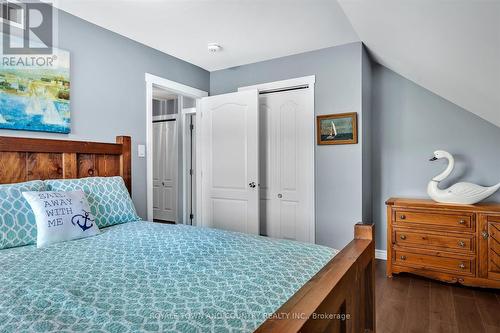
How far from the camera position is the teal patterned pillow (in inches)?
79.3

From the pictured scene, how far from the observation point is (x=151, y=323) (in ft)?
2.55

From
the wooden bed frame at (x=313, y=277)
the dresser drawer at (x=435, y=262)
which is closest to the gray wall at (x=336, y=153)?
the dresser drawer at (x=435, y=262)

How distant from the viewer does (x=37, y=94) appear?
219 cm

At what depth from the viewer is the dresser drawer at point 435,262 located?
2598 millimetres

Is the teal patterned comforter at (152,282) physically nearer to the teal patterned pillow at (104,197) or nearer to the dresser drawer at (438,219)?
the teal patterned pillow at (104,197)

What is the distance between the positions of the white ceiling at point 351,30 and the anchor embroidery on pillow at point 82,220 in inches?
64.3

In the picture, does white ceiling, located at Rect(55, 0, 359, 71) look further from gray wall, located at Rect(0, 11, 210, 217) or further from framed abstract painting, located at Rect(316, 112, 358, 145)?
framed abstract painting, located at Rect(316, 112, 358, 145)

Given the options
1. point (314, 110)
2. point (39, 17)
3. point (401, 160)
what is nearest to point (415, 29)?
point (314, 110)

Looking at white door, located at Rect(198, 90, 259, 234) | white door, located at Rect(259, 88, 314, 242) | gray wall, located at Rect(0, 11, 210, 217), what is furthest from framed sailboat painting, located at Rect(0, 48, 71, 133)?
white door, located at Rect(259, 88, 314, 242)

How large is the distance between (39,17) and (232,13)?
1.49 m

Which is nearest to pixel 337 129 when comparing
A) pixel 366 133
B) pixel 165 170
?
pixel 366 133

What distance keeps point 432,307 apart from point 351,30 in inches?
97.4

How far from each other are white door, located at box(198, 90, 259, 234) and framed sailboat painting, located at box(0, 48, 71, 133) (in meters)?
1.70

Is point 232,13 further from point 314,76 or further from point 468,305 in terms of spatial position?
point 468,305
